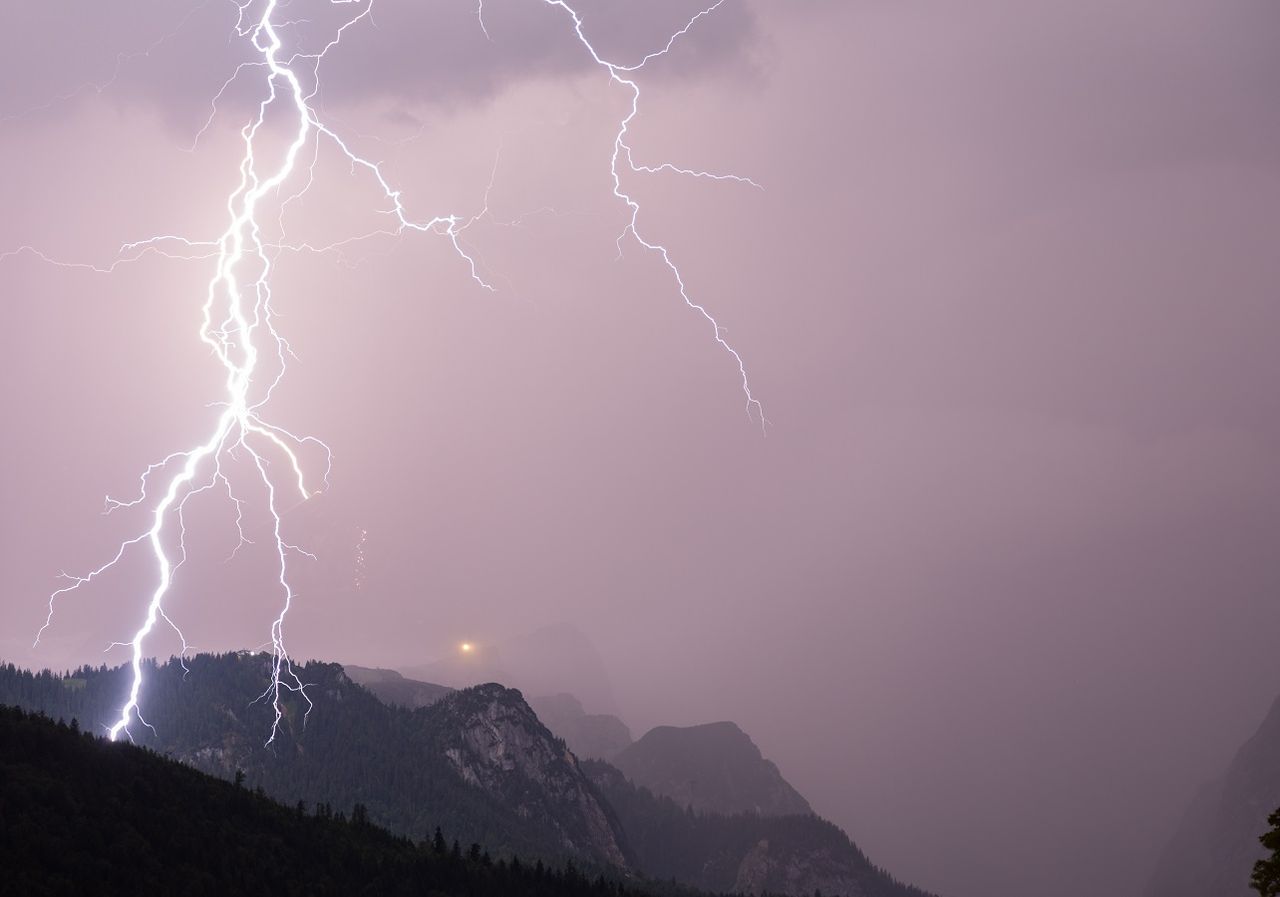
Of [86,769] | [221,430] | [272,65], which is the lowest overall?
[86,769]

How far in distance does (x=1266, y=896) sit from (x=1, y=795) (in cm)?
10415

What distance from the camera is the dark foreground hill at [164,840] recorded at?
114875mm

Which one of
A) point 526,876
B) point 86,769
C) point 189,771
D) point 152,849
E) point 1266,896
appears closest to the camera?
point 1266,896

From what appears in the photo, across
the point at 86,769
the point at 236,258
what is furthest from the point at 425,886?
the point at 236,258

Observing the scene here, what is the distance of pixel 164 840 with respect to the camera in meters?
126

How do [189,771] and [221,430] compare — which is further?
[189,771]

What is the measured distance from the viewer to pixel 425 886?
14900cm

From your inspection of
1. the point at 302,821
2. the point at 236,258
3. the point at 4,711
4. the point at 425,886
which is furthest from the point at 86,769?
the point at 236,258

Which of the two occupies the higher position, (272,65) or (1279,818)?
Result: (272,65)

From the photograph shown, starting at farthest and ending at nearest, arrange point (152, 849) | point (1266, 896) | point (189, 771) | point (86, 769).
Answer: point (189, 771)
point (86, 769)
point (152, 849)
point (1266, 896)

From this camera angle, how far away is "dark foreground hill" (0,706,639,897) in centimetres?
11488

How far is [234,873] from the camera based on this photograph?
5002 inches

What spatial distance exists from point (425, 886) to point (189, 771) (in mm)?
29662

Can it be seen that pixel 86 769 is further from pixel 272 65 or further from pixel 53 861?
pixel 272 65
